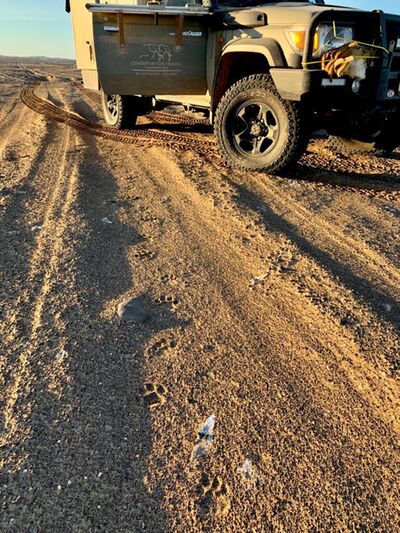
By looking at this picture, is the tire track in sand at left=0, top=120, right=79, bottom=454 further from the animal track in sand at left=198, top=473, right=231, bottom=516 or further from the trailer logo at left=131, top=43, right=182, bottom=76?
the trailer logo at left=131, top=43, right=182, bottom=76

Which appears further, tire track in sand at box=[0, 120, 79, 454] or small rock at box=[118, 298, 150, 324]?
small rock at box=[118, 298, 150, 324]

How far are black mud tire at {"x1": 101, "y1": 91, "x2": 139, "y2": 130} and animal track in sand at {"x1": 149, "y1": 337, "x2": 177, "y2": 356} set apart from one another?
19.5ft

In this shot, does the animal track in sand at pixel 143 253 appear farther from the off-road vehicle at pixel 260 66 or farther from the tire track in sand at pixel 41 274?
the off-road vehicle at pixel 260 66

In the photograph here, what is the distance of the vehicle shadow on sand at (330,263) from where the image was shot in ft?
8.81

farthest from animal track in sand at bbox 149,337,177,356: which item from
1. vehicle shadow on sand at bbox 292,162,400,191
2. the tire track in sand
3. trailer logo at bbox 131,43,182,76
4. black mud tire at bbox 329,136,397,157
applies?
black mud tire at bbox 329,136,397,157

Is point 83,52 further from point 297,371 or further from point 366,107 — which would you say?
point 297,371

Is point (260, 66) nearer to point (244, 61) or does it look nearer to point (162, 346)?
point (244, 61)

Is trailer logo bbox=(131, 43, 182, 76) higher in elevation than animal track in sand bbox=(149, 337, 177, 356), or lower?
higher

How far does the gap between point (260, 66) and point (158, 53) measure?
1292mm

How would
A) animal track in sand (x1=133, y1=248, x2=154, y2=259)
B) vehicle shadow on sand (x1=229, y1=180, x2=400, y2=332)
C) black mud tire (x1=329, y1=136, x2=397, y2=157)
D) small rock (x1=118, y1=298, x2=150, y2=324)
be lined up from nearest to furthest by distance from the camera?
small rock (x1=118, y1=298, x2=150, y2=324) → vehicle shadow on sand (x1=229, y1=180, x2=400, y2=332) → animal track in sand (x1=133, y1=248, x2=154, y2=259) → black mud tire (x1=329, y1=136, x2=397, y2=157)

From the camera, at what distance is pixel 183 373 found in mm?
2191

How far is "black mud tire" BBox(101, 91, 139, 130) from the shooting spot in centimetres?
755

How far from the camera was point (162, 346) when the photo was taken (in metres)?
2.38

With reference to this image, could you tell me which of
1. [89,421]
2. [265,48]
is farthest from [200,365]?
[265,48]
